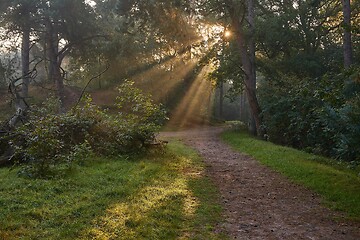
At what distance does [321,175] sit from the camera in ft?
31.3

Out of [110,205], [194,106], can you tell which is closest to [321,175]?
[110,205]

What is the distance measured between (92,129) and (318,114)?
26.4 ft

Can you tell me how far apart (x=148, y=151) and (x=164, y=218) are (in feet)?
22.4

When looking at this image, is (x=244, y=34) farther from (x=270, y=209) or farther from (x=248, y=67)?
(x=270, y=209)

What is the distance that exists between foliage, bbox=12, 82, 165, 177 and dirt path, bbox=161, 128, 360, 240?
314 centimetres

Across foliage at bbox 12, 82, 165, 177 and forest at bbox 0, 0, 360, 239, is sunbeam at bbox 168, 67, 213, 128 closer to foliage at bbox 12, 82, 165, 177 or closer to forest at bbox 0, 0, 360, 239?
forest at bbox 0, 0, 360, 239

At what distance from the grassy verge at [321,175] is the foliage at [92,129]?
4405 mm

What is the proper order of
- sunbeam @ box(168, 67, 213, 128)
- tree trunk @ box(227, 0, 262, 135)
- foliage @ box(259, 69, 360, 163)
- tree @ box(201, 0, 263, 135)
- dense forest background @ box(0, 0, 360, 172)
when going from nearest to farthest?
foliage @ box(259, 69, 360, 163) → dense forest background @ box(0, 0, 360, 172) → tree @ box(201, 0, 263, 135) → tree trunk @ box(227, 0, 262, 135) → sunbeam @ box(168, 67, 213, 128)

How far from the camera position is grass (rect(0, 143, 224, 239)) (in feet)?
17.6

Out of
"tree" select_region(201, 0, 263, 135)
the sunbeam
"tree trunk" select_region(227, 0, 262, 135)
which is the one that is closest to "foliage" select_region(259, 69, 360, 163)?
"tree trunk" select_region(227, 0, 262, 135)

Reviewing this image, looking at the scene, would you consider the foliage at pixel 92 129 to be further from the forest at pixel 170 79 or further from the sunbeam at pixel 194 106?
the sunbeam at pixel 194 106

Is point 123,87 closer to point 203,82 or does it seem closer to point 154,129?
point 154,129

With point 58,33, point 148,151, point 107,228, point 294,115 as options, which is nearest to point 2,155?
point 148,151

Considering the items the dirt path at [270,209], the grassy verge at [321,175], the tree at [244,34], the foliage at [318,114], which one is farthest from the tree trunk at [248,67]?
the dirt path at [270,209]
